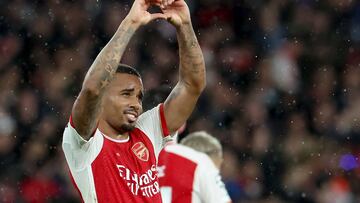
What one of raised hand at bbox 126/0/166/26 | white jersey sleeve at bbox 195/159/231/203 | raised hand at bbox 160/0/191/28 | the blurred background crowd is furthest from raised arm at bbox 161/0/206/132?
the blurred background crowd

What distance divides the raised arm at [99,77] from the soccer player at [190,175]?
1.84 m

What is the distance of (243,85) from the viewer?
11586 millimetres

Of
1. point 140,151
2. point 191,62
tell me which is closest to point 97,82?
point 140,151

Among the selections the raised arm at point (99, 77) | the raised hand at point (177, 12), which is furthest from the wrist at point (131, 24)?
the raised hand at point (177, 12)

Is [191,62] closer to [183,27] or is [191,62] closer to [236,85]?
[183,27]

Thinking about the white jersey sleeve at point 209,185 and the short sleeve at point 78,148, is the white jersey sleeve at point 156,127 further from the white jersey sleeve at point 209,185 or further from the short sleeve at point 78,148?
the white jersey sleeve at point 209,185

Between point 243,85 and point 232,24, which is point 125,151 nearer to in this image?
point 243,85

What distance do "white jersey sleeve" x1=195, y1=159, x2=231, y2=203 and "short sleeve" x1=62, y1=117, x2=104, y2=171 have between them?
1572mm

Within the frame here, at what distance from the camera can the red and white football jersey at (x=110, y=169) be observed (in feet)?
15.5

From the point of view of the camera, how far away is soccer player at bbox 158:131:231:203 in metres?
6.27

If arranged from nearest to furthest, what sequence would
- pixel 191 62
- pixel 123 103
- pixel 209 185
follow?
pixel 123 103 → pixel 191 62 → pixel 209 185

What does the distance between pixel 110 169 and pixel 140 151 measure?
0.23 metres

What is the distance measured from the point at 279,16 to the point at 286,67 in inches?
31.6

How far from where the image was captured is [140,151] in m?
4.95
